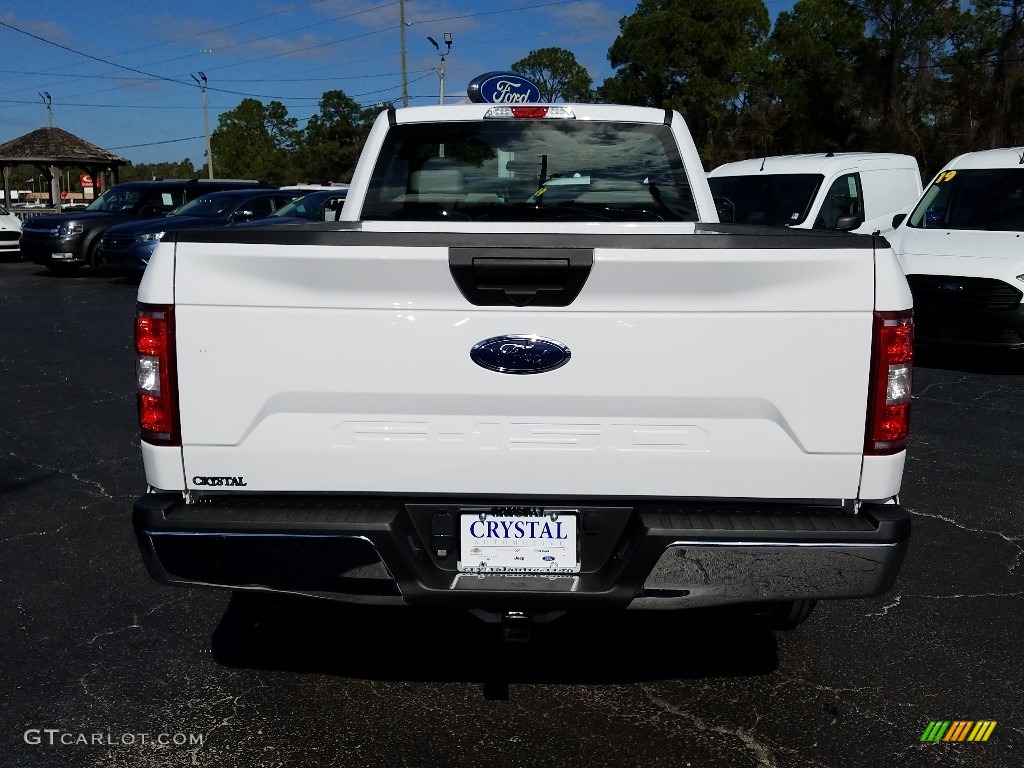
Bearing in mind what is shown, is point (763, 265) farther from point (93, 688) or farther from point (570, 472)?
point (93, 688)

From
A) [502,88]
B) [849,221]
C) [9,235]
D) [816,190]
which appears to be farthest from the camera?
[9,235]

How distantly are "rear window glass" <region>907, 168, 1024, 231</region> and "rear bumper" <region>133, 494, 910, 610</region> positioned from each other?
8.18 metres

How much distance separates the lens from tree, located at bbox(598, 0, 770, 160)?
5312cm

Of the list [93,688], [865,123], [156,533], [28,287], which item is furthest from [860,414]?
[865,123]

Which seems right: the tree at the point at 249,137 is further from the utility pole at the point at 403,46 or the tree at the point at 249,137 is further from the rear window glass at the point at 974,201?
the rear window glass at the point at 974,201

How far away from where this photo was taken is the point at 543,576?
2.80 meters

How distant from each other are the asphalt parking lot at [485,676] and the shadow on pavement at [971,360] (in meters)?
4.75

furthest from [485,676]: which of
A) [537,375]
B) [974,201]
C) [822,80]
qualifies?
[822,80]

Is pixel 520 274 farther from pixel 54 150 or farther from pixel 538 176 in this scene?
pixel 54 150

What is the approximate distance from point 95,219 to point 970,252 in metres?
15.8

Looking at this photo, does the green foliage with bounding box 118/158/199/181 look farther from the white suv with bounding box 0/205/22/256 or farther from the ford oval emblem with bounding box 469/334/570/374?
the ford oval emblem with bounding box 469/334/570/374

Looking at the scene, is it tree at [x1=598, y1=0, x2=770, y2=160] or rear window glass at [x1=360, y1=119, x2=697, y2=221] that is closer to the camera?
rear window glass at [x1=360, y1=119, x2=697, y2=221]

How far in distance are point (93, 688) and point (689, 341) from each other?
2397 mm

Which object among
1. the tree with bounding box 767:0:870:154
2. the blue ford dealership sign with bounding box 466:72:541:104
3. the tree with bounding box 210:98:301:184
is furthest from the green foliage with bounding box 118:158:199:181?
the blue ford dealership sign with bounding box 466:72:541:104
